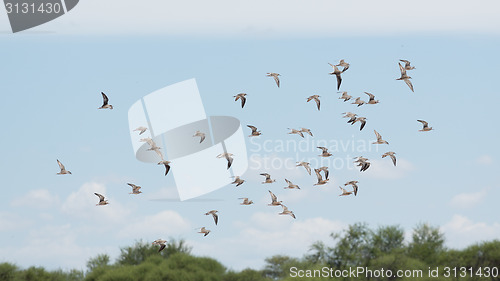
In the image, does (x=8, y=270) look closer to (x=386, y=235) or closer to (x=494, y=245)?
(x=386, y=235)

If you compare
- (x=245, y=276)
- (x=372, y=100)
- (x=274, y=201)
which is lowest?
(x=274, y=201)

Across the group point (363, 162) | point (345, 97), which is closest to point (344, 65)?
point (345, 97)

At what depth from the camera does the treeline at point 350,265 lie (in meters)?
50.6

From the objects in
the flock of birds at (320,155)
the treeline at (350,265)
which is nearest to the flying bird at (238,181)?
the flock of birds at (320,155)

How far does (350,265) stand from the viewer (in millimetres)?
54094

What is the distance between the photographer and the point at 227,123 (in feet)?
131

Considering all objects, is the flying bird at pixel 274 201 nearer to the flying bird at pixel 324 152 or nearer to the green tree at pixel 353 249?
the flying bird at pixel 324 152

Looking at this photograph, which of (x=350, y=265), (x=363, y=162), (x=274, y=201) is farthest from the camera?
(x=350, y=265)

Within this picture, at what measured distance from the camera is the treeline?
50.6m

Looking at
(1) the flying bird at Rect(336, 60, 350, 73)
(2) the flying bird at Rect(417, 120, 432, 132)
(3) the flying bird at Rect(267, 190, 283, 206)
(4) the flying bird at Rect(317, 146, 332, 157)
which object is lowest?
(3) the flying bird at Rect(267, 190, 283, 206)

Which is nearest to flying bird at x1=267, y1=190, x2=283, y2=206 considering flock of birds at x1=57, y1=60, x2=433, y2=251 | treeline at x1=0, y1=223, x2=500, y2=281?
flock of birds at x1=57, y1=60, x2=433, y2=251

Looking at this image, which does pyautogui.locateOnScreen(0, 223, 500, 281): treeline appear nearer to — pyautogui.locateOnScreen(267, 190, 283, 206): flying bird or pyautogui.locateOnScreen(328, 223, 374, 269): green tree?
pyautogui.locateOnScreen(328, 223, 374, 269): green tree

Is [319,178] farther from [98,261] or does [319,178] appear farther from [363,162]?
[98,261]

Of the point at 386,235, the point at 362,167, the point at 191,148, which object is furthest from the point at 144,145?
the point at 386,235
